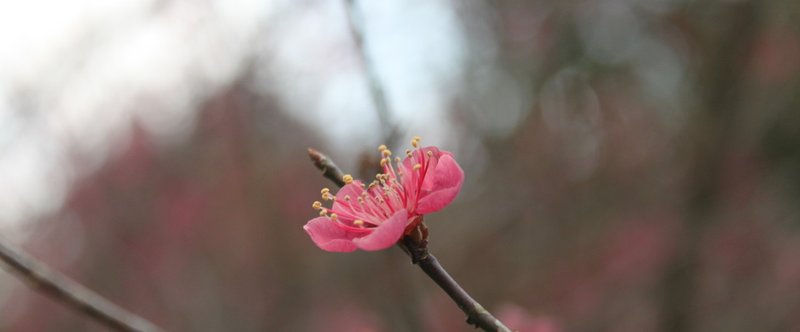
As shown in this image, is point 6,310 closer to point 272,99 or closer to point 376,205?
point 272,99

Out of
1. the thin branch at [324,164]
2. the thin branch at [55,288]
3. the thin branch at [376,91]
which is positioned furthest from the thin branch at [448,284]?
the thin branch at [376,91]

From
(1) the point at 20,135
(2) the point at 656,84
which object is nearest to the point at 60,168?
(1) the point at 20,135

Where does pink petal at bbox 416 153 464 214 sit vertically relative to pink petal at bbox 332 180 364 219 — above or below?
above

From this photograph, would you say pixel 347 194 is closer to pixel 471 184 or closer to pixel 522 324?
pixel 522 324

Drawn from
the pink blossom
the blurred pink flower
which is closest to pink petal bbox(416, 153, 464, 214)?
the pink blossom

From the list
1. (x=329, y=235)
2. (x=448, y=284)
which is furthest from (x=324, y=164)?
(x=448, y=284)

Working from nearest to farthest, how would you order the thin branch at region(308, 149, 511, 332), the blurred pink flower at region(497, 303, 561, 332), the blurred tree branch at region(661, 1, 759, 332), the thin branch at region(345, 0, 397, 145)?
the thin branch at region(308, 149, 511, 332) < the thin branch at region(345, 0, 397, 145) < the blurred pink flower at region(497, 303, 561, 332) < the blurred tree branch at region(661, 1, 759, 332)

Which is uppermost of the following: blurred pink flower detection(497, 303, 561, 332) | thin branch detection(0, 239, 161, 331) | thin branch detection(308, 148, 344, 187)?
thin branch detection(308, 148, 344, 187)

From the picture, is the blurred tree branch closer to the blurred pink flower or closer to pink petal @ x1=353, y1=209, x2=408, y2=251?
the blurred pink flower
